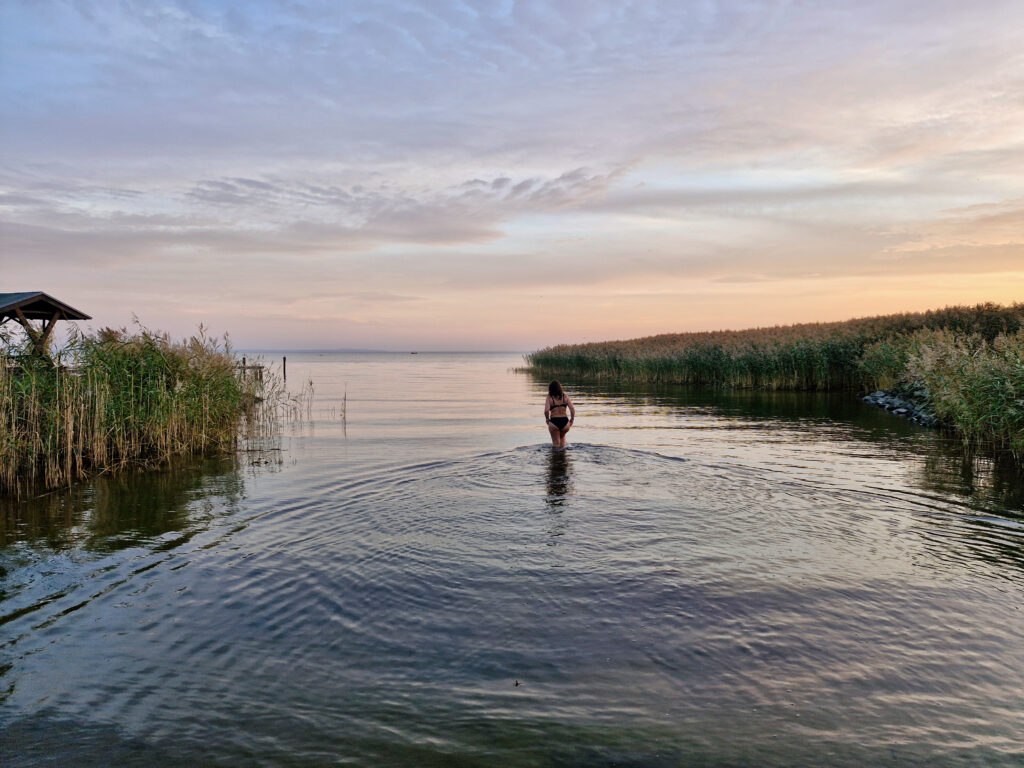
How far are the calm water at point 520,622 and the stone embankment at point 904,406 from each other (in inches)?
448

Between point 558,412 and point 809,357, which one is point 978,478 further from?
point 809,357

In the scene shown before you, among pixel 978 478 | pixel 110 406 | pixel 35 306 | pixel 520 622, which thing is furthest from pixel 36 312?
pixel 978 478

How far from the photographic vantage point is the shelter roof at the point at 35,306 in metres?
16.8

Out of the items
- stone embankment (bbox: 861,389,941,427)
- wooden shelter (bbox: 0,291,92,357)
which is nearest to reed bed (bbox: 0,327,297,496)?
wooden shelter (bbox: 0,291,92,357)

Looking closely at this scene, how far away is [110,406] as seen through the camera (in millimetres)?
15297

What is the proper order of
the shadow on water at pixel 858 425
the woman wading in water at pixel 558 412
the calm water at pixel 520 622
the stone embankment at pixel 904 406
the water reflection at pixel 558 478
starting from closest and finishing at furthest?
the calm water at pixel 520 622 → the water reflection at pixel 558 478 → the shadow on water at pixel 858 425 → the woman wading in water at pixel 558 412 → the stone embankment at pixel 904 406

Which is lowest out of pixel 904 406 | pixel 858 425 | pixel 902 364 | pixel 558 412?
pixel 858 425

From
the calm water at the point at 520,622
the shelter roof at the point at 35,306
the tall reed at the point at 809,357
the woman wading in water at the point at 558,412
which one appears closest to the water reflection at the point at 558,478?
the calm water at the point at 520,622

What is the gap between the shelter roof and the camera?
16781mm

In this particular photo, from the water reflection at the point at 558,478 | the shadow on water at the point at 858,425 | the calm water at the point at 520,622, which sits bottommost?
the calm water at the point at 520,622

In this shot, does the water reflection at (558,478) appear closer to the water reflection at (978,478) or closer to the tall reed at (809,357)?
the water reflection at (978,478)

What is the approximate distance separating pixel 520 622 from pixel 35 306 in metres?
18.9

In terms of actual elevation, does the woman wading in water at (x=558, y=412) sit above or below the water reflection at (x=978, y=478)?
above

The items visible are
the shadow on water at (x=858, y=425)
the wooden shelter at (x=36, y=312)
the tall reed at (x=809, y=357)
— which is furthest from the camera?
the tall reed at (x=809, y=357)
